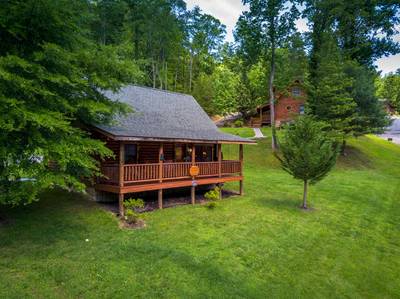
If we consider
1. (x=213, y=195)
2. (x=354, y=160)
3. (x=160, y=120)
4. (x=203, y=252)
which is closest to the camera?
(x=203, y=252)

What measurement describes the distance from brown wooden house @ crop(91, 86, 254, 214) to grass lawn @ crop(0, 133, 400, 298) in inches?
53.1

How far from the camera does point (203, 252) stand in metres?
9.17

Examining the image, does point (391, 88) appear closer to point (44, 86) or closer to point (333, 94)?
point (333, 94)

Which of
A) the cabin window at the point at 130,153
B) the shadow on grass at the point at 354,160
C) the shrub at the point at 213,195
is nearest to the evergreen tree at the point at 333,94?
the shadow on grass at the point at 354,160

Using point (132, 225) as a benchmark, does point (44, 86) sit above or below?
above

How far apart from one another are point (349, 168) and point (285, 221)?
61.3 feet

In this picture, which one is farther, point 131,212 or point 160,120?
point 160,120

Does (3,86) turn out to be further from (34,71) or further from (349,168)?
(349,168)

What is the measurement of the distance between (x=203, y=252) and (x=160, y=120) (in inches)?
334

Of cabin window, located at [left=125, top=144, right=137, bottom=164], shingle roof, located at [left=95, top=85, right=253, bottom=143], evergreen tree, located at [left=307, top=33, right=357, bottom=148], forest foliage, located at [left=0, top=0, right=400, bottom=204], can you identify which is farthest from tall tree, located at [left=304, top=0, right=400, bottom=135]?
cabin window, located at [left=125, top=144, right=137, bottom=164]

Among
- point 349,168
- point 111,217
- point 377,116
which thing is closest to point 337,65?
point 377,116

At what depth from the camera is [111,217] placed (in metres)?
11.3

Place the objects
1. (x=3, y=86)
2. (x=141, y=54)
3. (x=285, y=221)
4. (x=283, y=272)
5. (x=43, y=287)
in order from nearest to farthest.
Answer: (x=43, y=287) < (x=3, y=86) < (x=283, y=272) < (x=285, y=221) < (x=141, y=54)

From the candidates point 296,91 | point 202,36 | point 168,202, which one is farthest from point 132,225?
point 202,36
